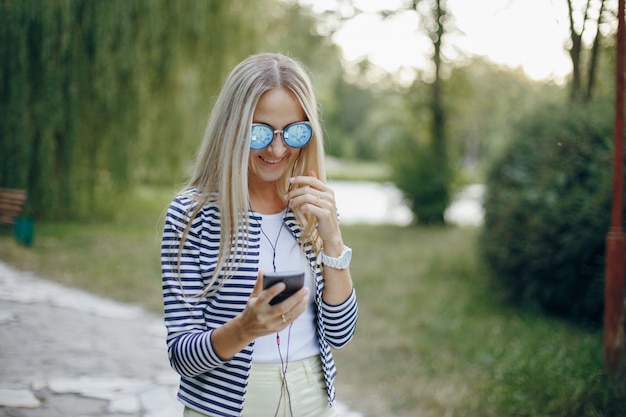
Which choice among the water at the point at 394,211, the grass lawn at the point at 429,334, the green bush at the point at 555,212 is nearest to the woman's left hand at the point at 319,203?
the grass lawn at the point at 429,334

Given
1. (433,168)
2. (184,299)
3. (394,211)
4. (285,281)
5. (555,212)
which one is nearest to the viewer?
(285,281)

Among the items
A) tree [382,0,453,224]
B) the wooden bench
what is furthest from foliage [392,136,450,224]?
the wooden bench

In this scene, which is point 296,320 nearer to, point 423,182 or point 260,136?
point 260,136

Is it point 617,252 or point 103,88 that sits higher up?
point 103,88

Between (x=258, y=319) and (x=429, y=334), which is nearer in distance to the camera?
(x=258, y=319)

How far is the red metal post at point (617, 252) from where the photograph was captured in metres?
3.56

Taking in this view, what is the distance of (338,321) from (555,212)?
14.0 ft

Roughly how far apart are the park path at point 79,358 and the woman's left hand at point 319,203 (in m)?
2.42

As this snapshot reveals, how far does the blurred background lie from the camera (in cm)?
475

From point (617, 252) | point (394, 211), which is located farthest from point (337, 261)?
point (394, 211)

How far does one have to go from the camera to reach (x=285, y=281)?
4.65ft

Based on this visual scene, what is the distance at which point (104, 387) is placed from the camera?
4.00m

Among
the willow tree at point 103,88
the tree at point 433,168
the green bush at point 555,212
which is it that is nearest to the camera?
the green bush at point 555,212

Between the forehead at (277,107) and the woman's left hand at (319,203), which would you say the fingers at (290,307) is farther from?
the forehead at (277,107)
